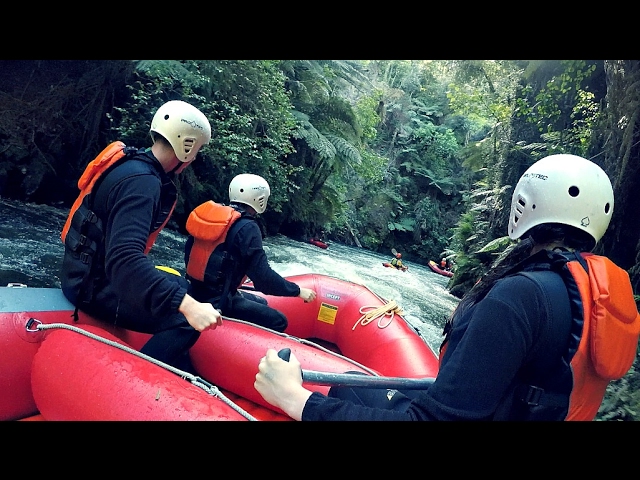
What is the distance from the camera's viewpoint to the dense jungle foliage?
10.8ft

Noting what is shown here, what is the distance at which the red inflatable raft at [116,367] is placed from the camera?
3.45 feet

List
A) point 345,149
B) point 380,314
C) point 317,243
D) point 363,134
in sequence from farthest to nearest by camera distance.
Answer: point 317,243 < point 363,134 < point 345,149 < point 380,314

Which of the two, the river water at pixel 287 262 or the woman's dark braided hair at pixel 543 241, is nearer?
the woman's dark braided hair at pixel 543 241

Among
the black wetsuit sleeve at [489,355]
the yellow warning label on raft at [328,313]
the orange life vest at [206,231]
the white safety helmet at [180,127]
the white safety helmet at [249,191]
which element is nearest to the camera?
the black wetsuit sleeve at [489,355]

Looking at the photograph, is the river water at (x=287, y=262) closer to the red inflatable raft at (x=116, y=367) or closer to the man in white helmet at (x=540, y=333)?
the red inflatable raft at (x=116, y=367)

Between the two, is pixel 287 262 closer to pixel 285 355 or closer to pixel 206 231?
pixel 206 231

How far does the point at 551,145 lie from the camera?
385 centimetres

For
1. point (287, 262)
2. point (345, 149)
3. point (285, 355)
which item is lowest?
point (287, 262)

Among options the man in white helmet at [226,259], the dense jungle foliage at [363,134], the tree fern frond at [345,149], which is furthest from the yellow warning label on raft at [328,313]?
the tree fern frond at [345,149]

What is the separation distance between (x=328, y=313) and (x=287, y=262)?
2.40m

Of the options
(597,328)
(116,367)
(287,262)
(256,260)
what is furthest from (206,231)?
(287,262)

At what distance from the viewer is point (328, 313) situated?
8.63 feet
